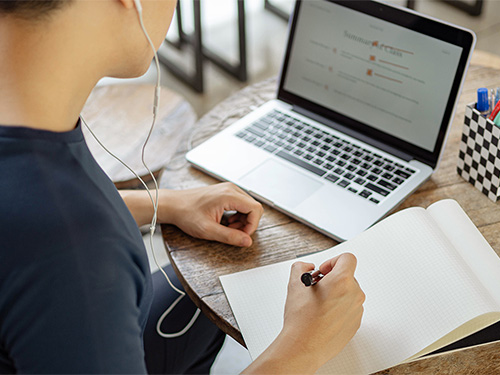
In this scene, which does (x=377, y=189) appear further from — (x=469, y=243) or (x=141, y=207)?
(x=141, y=207)

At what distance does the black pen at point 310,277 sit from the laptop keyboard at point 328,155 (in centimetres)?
25

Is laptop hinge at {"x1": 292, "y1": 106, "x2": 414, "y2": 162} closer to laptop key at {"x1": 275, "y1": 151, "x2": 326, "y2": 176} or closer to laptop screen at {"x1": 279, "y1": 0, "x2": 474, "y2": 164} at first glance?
laptop screen at {"x1": 279, "y1": 0, "x2": 474, "y2": 164}

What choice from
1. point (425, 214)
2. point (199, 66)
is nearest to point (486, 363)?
point (425, 214)

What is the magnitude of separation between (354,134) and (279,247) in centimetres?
33

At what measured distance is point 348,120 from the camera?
118 cm

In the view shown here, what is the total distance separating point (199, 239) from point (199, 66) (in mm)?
1746

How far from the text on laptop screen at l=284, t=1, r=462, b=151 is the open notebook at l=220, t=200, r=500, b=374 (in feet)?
0.71

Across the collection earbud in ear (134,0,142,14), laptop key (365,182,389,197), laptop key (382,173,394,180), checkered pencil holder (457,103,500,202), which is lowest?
laptop key (365,182,389,197)

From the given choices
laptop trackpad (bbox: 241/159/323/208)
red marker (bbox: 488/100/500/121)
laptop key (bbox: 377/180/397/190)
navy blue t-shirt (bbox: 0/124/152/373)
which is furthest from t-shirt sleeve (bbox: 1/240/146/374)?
red marker (bbox: 488/100/500/121)

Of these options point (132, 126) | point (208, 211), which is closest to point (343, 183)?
point (208, 211)

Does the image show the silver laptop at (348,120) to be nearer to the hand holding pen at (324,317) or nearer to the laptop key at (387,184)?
the laptop key at (387,184)

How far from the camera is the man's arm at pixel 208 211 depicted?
971 millimetres

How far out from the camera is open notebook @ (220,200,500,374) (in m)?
0.76

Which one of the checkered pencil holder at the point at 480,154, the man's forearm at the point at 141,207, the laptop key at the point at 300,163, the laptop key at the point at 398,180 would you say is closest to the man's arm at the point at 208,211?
the man's forearm at the point at 141,207
